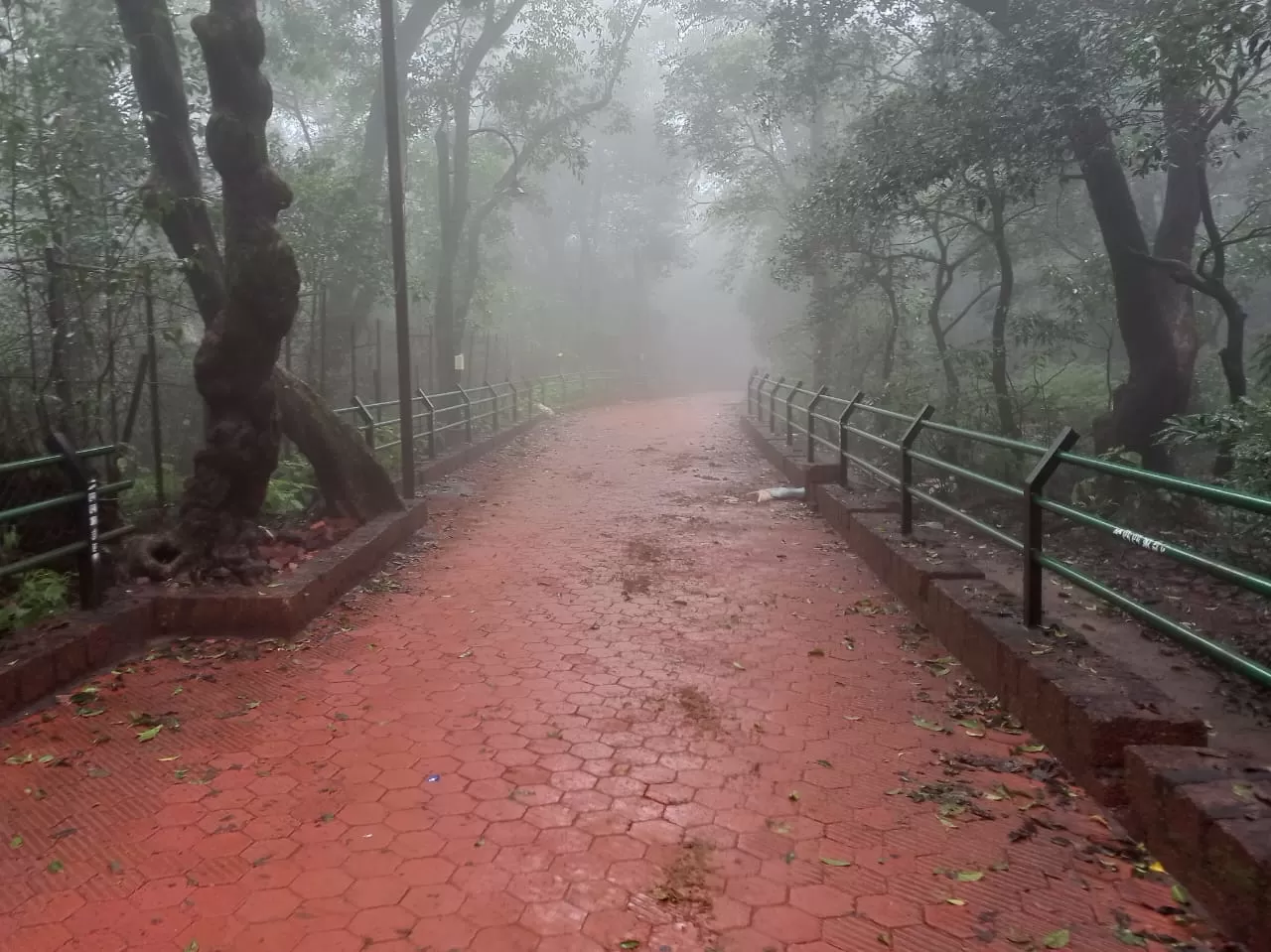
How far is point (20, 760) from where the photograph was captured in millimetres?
3777

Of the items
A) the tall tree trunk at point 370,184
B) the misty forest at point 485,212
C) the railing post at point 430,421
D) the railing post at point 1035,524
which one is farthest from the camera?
the tall tree trunk at point 370,184

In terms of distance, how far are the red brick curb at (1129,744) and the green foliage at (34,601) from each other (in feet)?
16.4

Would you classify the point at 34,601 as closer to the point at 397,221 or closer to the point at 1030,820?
the point at 397,221

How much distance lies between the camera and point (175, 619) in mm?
5379

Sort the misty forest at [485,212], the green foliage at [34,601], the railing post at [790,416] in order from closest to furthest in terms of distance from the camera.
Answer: the green foliage at [34,601] → the misty forest at [485,212] → the railing post at [790,416]

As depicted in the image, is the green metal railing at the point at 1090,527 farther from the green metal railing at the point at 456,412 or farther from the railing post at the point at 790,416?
the green metal railing at the point at 456,412

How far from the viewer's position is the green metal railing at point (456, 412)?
9.72 m

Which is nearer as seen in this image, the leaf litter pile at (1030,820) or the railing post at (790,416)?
the leaf litter pile at (1030,820)

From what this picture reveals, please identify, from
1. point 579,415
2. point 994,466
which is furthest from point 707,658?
point 579,415

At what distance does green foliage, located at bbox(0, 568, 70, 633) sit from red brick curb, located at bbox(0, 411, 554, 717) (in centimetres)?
31

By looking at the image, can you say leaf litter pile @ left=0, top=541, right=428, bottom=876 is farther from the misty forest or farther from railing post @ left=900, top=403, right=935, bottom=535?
railing post @ left=900, top=403, right=935, bottom=535

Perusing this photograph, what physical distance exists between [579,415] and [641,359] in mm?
19906

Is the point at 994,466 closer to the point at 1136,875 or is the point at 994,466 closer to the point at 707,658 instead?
the point at 707,658

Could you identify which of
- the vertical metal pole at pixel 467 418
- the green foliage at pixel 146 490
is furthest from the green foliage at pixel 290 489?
the vertical metal pole at pixel 467 418
